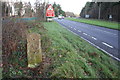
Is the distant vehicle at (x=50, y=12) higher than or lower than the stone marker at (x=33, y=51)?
higher

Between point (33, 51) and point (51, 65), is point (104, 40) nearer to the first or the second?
point (51, 65)

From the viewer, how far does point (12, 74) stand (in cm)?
410

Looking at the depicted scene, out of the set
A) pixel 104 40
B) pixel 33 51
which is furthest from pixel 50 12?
pixel 33 51

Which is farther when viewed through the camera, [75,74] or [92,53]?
[92,53]

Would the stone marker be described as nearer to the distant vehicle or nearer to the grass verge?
the grass verge

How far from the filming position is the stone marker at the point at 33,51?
4422mm

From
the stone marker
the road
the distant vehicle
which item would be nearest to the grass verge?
the stone marker

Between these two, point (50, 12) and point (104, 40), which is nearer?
point (104, 40)

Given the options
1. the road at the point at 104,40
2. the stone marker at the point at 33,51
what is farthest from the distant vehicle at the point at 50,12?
the stone marker at the point at 33,51

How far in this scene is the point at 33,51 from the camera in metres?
4.48

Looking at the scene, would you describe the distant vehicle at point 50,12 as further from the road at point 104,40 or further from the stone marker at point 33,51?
the stone marker at point 33,51

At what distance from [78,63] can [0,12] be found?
412 cm

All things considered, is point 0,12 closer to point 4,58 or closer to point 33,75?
point 4,58

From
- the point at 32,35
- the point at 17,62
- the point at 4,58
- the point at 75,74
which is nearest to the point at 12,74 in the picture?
the point at 17,62
